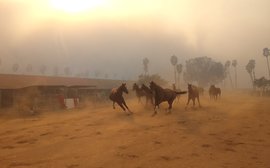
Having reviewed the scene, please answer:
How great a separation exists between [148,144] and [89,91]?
119 ft

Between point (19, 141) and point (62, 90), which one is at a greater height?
point (62, 90)

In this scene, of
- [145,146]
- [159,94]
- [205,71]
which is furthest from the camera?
[205,71]

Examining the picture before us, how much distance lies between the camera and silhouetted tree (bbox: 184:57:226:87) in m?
122

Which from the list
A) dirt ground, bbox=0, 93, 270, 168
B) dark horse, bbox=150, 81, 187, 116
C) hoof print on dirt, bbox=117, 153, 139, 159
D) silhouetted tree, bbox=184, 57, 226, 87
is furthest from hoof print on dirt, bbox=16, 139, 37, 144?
silhouetted tree, bbox=184, 57, 226, 87

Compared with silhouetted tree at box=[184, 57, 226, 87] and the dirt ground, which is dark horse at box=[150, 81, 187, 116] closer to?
the dirt ground

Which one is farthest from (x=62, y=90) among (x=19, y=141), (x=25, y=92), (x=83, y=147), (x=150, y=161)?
(x=150, y=161)

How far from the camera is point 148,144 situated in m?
11.9

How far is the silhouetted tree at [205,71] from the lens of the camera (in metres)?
122

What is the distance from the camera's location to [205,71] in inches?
4820

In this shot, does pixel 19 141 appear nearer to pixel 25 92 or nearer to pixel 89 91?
pixel 25 92

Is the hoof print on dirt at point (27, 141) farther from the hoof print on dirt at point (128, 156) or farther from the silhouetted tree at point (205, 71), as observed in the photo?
the silhouetted tree at point (205, 71)

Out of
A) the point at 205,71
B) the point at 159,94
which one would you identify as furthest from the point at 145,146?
the point at 205,71

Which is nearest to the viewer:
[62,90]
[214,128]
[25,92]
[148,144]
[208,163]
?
[208,163]

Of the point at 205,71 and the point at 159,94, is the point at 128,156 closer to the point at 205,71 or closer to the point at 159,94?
the point at 159,94
